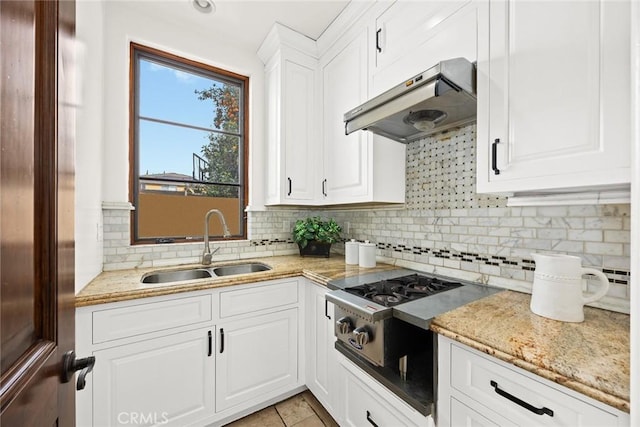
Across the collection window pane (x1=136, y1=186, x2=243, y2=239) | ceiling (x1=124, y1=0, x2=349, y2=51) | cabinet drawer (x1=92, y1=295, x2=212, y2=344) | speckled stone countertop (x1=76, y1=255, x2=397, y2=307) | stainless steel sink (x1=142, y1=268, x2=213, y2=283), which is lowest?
cabinet drawer (x1=92, y1=295, x2=212, y2=344)

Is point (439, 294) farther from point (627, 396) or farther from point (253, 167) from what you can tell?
point (253, 167)

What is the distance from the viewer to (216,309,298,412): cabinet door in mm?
1568

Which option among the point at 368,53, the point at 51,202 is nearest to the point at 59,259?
the point at 51,202

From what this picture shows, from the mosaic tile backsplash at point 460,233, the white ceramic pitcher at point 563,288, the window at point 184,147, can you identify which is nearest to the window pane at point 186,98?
the window at point 184,147

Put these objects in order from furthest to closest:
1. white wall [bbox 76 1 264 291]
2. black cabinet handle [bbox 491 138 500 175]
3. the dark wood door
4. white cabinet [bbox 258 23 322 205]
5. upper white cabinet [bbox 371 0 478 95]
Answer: white cabinet [bbox 258 23 322 205] < white wall [bbox 76 1 264 291] < upper white cabinet [bbox 371 0 478 95] < black cabinet handle [bbox 491 138 500 175] < the dark wood door

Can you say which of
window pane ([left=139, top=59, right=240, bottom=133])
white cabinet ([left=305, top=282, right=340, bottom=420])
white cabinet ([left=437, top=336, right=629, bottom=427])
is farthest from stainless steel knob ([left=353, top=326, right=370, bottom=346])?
window pane ([left=139, top=59, right=240, bottom=133])

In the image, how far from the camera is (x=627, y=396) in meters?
0.56

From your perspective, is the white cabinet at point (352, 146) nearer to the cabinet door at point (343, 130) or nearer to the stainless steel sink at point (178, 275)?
the cabinet door at point (343, 130)

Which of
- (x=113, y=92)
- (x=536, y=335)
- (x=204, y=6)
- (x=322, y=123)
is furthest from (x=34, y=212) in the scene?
(x=204, y=6)

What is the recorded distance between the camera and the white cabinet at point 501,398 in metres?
0.64

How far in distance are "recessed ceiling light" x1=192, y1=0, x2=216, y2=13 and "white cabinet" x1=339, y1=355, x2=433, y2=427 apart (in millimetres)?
2452

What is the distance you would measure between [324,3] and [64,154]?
188 cm

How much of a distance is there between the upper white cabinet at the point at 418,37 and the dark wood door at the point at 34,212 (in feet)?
4.56

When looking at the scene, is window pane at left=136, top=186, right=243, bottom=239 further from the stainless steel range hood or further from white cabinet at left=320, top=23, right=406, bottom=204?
the stainless steel range hood
